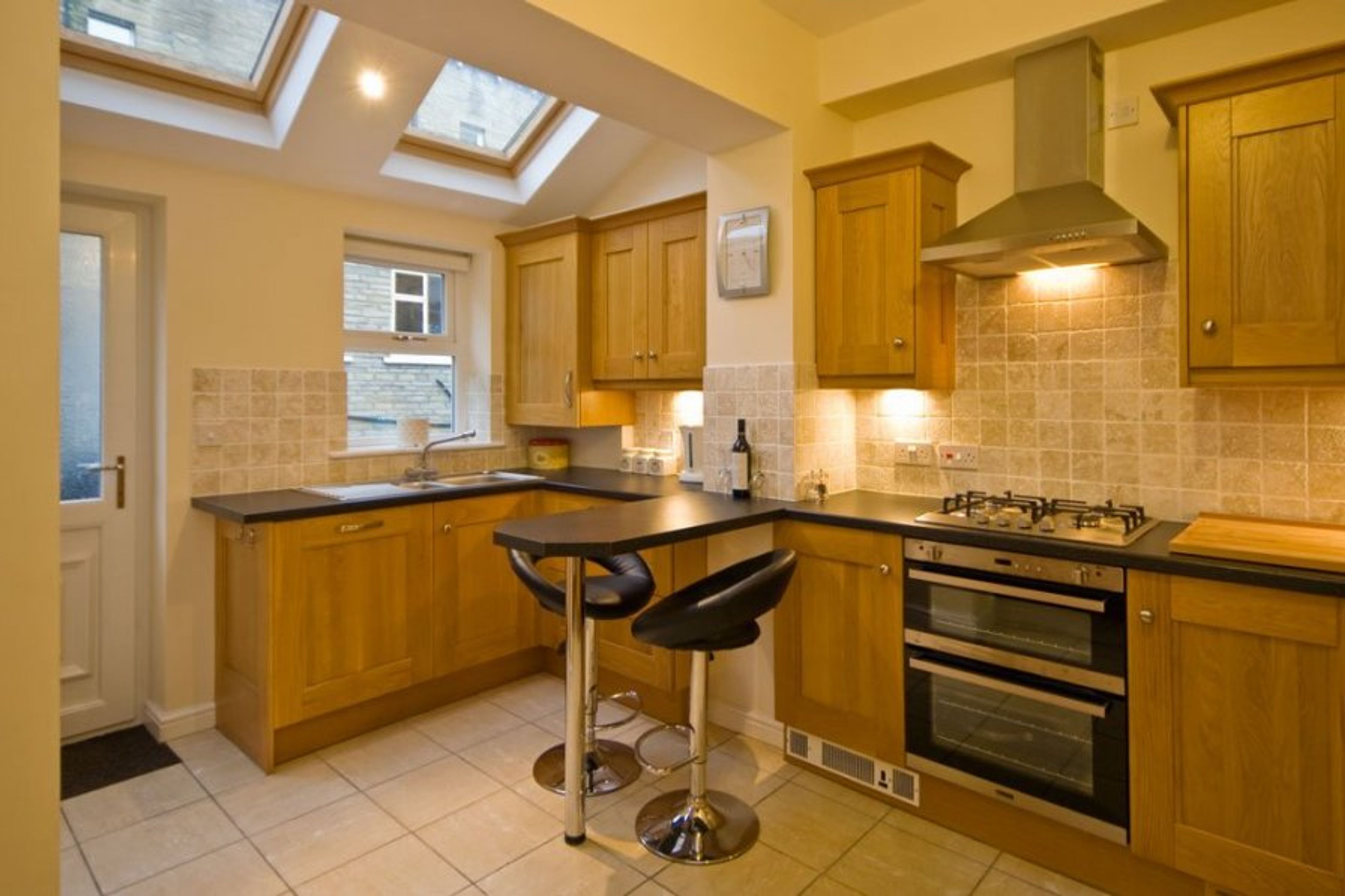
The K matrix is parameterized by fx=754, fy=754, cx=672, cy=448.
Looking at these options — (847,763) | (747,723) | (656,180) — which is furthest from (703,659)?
(656,180)

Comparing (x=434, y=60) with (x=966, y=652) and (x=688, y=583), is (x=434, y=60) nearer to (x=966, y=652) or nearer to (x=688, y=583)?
(x=688, y=583)

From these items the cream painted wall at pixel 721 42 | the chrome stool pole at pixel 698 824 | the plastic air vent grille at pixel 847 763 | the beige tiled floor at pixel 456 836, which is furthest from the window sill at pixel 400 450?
the plastic air vent grille at pixel 847 763

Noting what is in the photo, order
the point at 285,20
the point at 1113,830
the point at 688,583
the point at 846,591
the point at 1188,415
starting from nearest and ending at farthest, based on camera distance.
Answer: the point at 1113,830 → the point at 1188,415 → the point at 846,591 → the point at 285,20 → the point at 688,583

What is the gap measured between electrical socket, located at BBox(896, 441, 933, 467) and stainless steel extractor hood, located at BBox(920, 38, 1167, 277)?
0.69 metres

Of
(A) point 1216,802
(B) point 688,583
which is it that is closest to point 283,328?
(B) point 688,583

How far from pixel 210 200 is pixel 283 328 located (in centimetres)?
56

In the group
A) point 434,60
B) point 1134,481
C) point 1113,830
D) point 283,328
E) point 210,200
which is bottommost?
point 1113,830

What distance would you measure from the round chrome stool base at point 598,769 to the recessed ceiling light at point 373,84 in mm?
2626

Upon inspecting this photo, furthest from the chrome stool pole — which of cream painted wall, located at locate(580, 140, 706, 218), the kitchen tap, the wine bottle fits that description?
cream painted wall, located at locate(580, 140, 706, 218)

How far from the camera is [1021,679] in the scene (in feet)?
6.95

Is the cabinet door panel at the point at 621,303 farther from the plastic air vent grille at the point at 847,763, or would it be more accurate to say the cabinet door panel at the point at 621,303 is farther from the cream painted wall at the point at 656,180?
the plastic air vent grille at the point at 847,763

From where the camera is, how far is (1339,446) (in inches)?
83.6

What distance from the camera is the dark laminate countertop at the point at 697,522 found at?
5.98 feet

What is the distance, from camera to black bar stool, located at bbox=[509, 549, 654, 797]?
2445 mm
